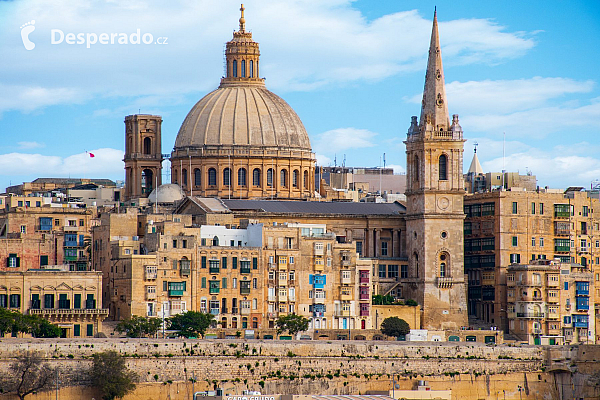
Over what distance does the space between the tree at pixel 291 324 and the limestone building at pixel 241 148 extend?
916 inches

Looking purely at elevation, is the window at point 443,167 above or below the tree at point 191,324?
above

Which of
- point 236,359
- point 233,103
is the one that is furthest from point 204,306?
point 233,103

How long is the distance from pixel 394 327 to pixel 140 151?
30.9 meters

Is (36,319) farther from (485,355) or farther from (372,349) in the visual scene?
(485,355)

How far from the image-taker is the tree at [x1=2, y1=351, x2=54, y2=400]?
8725cm

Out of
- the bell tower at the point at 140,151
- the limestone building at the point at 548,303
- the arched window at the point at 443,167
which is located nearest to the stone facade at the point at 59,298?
the arched window at the point at 443,167

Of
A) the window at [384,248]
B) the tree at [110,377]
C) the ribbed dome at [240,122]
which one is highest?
the ribbed dome at [240,122]

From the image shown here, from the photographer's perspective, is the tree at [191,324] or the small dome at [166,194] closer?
the tree at [191,324]

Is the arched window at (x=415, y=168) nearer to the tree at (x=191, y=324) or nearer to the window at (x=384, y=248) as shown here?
the window at (x=384, y=248)

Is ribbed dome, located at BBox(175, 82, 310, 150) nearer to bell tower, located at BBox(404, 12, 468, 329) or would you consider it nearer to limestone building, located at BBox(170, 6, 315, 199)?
limestone building, located at BBox(170, 6, 315, 199)

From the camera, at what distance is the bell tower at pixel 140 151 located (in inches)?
5010

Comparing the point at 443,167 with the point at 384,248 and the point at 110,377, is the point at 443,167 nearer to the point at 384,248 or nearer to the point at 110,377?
the point at 384,248

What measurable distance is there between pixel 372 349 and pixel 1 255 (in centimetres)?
2395

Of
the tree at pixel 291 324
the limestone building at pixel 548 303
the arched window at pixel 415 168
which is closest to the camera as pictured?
the tree at pixel 291 324
